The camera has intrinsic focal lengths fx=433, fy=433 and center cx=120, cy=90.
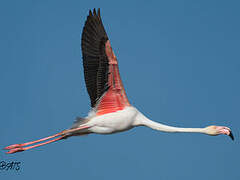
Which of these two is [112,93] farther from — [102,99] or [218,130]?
[218,130]

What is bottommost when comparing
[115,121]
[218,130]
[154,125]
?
[218,130]

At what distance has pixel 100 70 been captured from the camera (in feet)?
45.4

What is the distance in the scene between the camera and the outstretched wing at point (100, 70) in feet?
44.7

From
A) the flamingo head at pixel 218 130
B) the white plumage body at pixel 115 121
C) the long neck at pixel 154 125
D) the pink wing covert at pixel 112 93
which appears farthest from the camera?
the long neck at pixel 154 125

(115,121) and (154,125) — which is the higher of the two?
(115,121)

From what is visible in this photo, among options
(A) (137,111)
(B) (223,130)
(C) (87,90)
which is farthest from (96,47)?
(B) (223,130)

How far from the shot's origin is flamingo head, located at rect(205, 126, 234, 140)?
14.0 m

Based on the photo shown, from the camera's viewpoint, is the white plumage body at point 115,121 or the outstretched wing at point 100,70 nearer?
the outstretched wing at point 100,70

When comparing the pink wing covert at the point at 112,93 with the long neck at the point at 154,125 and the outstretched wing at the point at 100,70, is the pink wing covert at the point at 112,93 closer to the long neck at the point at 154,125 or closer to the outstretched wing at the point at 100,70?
the outstretched wing at the point at 100,70

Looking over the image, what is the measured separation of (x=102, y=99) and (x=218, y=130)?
12.9ft

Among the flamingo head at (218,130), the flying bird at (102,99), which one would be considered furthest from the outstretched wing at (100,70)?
the flamingo head at (218,130)

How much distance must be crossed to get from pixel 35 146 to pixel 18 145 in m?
0.56

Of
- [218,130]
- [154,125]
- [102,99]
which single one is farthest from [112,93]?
[218,130]

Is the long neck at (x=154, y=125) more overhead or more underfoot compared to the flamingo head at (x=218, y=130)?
more overhead
